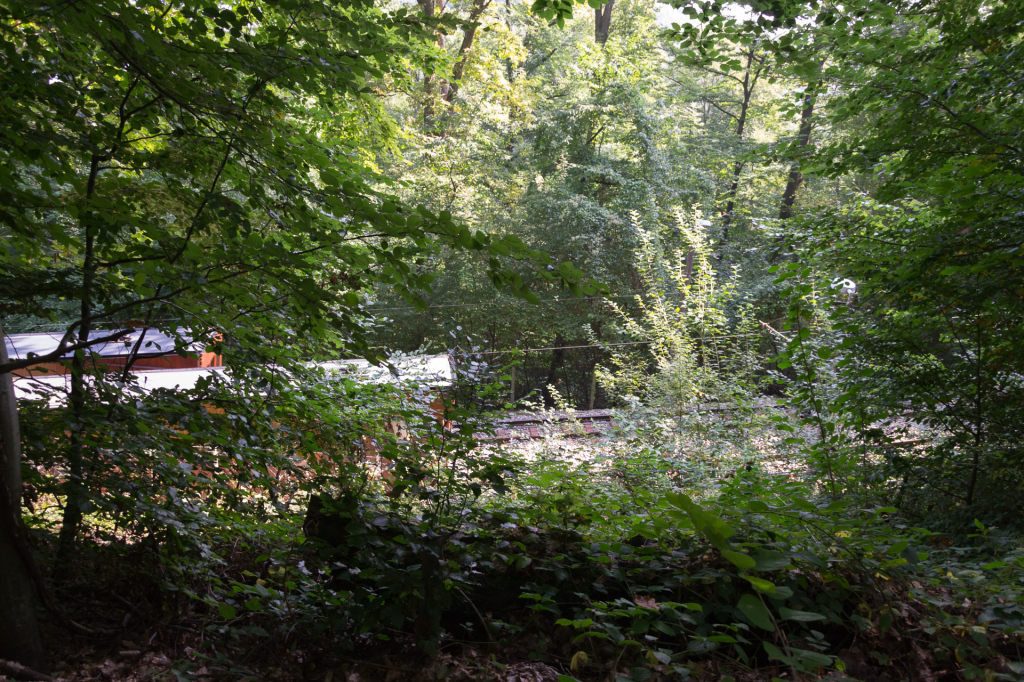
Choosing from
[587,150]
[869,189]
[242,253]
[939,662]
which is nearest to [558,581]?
[939,662]

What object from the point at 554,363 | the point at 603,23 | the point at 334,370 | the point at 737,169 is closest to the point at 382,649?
the point at 334,370

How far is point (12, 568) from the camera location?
2.05 metres

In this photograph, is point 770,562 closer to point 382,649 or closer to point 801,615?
point 801,615

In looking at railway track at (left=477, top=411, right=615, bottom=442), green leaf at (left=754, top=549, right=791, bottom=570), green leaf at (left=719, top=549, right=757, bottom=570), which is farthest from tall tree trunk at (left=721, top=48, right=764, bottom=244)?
green leaf at (left=719, top=549, right=757, bottom=570)

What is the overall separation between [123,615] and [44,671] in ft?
2.64

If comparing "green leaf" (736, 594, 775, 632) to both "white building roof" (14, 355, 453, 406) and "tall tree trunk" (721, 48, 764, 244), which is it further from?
"tall tree trunk" (721, 48, 764, 244)

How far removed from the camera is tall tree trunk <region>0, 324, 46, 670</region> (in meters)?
2.04

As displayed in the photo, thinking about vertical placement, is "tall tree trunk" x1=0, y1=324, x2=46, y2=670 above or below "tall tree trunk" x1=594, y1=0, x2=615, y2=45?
below

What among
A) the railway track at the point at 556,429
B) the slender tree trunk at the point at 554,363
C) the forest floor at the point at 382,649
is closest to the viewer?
the forest floor at the point at 382,649

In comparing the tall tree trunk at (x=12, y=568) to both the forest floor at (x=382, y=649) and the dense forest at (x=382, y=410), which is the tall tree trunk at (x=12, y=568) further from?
the forest floor at (x=382, y=649)

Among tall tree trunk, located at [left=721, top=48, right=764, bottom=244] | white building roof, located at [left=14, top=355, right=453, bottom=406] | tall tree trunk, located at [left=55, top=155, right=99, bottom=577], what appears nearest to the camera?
tall tree trunk, located at [left=55, top=155, right=99, bottom=577]

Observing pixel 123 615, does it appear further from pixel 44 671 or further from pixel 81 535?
pixel 44 671

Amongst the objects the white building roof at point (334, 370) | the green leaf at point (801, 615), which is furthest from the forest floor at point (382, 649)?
the white building roof at point (334, 370)

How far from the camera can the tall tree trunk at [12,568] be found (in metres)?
2.04
